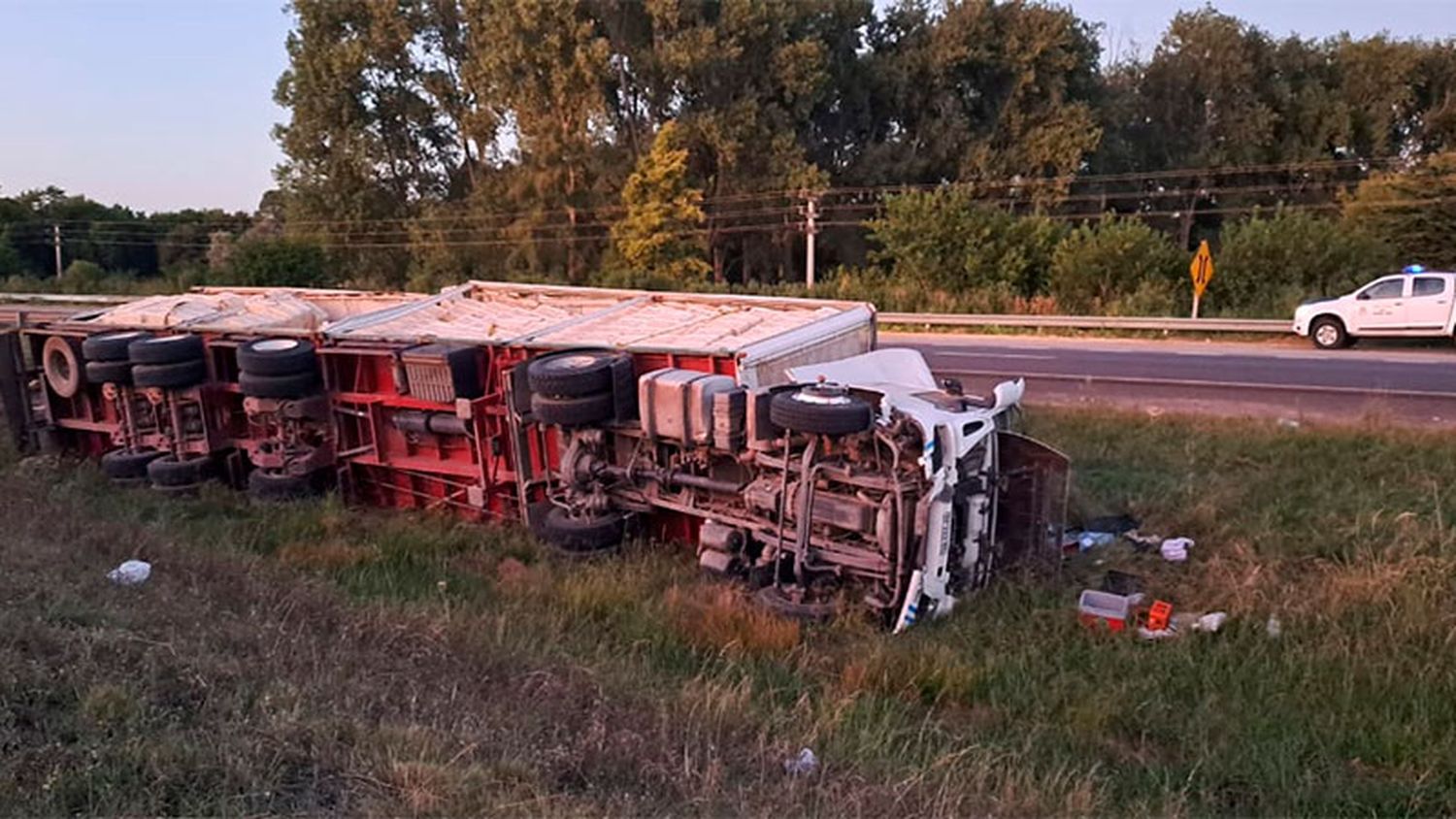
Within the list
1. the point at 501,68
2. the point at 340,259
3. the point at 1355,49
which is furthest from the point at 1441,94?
the point at 340,259

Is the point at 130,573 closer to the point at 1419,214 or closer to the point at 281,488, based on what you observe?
the point at 281,488

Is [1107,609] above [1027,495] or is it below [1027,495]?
below

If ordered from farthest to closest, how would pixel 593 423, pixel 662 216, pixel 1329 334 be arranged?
pixel 662 216
pixel 1329 334
pixel 593 423

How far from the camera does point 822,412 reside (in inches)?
234

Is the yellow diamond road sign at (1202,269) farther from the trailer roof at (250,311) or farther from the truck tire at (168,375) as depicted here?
the truck tire at (168,375)

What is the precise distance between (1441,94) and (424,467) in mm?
47455

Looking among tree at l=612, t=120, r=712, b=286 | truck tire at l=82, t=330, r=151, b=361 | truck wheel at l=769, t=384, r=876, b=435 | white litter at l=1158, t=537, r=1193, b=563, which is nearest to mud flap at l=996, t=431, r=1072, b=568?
white litter at l=1158, t=537, r=1193, b=563

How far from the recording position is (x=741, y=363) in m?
6.95

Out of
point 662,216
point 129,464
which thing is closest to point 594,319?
point 129,464

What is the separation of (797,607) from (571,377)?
223 centimetres

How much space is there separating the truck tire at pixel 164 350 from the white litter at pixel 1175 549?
8.12 meters

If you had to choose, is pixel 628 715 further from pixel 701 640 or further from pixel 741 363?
pixel 741 363

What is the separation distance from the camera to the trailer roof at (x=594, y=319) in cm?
770

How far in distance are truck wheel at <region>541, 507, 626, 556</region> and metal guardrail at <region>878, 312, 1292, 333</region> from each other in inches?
704
